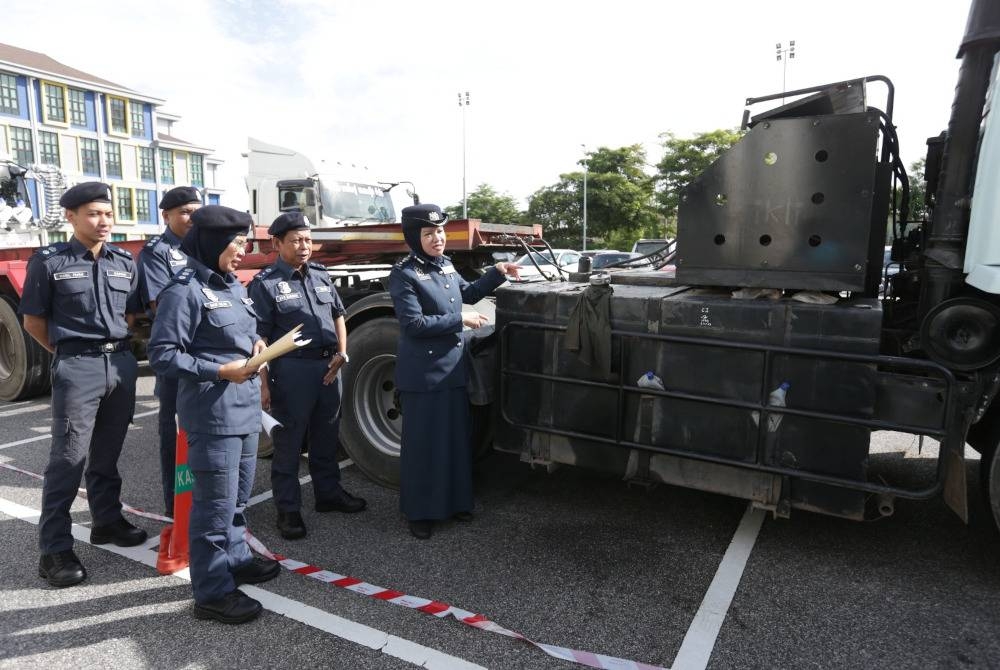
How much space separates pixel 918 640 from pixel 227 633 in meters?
2.79

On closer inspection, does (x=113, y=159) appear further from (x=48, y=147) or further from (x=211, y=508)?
(x=211, y=508)

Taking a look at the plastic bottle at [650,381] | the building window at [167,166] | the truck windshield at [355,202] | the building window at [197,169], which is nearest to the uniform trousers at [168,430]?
the plastic bottle at [650,381]

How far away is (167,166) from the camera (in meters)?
48.2

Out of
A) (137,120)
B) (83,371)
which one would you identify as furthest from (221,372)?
(137,120)

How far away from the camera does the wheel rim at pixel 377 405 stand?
14.6ft

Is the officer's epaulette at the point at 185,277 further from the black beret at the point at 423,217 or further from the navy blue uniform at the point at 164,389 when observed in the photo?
the black beret at the point at 423,217

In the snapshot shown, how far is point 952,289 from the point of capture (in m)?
3.01

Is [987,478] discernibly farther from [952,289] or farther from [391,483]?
[391,483]

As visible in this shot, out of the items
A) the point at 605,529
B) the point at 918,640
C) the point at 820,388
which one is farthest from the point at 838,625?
the point at 605,529

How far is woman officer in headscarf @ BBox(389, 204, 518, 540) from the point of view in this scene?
11.8 feet

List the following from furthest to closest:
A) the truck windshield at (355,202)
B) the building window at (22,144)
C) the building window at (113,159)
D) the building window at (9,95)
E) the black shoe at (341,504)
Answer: the building window at (113,159) < the building window at (22,144) < the building window at (9,95) < the truck windshield at (355,202) < the black shoe at (341,504)

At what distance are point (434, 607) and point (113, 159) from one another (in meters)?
49.9

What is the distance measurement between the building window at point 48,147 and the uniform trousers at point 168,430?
45.0 m

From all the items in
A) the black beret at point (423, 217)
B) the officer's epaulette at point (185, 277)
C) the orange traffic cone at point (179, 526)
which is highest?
the black beret at point (423, 217)
